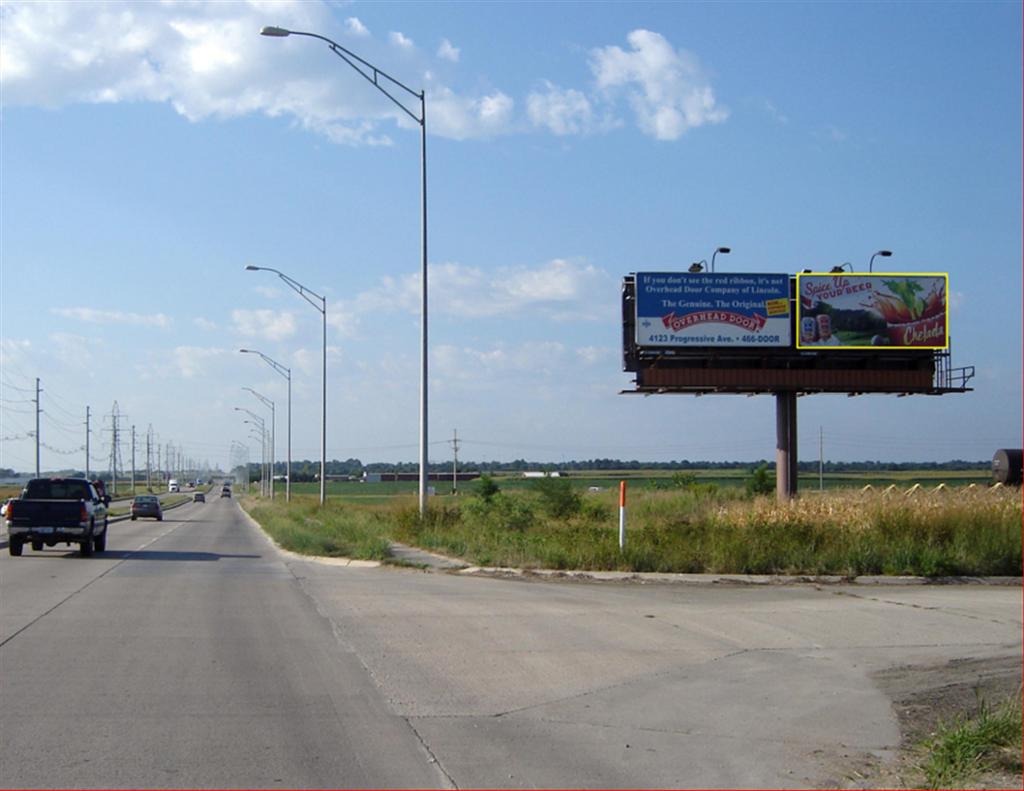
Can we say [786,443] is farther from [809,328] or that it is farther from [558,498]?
[558,498]

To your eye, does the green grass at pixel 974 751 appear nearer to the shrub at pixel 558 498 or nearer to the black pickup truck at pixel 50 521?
the black pickup truck at pixel 50 521

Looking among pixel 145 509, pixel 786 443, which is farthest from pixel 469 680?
pixel 145 509

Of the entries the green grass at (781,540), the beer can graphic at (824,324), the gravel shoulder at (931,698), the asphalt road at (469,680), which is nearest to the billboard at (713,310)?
the beer can graphic at (824,324)

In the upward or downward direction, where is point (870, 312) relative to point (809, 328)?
upward

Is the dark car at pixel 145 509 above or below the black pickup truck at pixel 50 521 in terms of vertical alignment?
below

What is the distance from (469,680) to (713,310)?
101 feet

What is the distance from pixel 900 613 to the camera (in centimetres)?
1490

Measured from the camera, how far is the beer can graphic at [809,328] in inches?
1569

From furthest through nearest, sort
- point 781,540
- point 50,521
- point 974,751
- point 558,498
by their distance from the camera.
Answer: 1. point 558,498
2. point 50,521
3. point 781,540
4. point 974,751

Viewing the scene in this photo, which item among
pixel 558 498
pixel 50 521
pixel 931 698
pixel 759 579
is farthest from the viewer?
pixel 558 498

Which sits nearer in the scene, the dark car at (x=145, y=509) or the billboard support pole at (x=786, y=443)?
the billboard support pole at (x=786, y=443)

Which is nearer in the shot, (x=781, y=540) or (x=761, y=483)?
(x=781, y=540)

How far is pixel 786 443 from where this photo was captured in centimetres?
3884

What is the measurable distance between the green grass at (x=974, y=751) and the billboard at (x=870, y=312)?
32.9 metres
